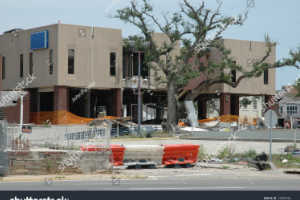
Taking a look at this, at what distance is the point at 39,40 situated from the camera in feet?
169

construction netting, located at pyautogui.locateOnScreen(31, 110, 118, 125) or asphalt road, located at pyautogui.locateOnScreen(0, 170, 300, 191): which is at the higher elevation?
construction netting, located at pyautogui.locateOnScreen(31, 110, 118, 125)

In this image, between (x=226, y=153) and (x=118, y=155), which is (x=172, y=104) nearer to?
(x=226, y=153)

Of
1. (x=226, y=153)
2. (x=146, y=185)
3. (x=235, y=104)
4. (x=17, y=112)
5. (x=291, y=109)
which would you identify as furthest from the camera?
(x=291, y=109)

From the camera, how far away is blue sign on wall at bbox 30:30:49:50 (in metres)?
50.9

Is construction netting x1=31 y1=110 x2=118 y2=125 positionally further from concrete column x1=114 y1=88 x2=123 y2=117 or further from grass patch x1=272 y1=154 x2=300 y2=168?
grass patch x1=272 y1=154 x2=300 y2=168

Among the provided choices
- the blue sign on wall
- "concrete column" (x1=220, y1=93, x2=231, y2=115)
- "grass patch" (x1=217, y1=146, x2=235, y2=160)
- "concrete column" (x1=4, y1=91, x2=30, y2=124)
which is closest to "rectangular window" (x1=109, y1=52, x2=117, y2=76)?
the blue sign on wall

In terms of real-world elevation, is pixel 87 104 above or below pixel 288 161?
above

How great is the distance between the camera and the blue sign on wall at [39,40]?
50.9m

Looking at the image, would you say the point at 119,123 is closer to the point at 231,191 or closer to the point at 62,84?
the point at 62,84

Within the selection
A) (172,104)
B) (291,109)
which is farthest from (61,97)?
(291,109)

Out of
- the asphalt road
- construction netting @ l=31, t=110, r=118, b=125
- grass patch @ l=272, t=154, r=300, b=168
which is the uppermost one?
construction netting @ l=31, t=110, r=118, b=125

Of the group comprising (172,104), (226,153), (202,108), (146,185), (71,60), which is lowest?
(226,153)

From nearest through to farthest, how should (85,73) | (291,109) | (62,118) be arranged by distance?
(62,118)
(85,73)
(291,109)

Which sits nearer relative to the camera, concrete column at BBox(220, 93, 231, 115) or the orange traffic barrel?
the orange traffic barrel
